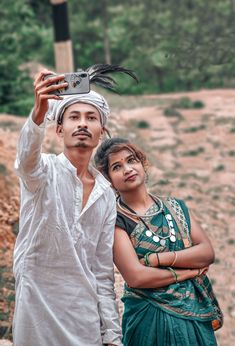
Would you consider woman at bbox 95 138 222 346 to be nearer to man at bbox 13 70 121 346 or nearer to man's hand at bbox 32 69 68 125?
man at bbox 13 70 121 346

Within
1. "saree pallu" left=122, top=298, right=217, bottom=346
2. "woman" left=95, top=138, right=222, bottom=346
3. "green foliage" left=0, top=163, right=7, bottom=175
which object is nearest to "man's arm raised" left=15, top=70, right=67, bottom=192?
"woman" left=95, top=138, right=222, bottom=346

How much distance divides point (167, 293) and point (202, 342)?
0.75 ft

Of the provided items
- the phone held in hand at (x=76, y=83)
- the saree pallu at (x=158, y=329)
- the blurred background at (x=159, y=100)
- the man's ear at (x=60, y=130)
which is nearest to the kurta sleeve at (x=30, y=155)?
the phone held in hand at (x=76, y=83)

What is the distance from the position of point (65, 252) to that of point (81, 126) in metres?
0.46

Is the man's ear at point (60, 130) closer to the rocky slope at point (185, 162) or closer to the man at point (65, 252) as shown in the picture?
the man at point (65, 252)

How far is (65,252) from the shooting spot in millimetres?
3051

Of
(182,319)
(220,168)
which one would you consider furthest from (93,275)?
(220,168)

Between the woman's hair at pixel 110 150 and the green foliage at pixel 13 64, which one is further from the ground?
the woman's hair at pixel 110 150

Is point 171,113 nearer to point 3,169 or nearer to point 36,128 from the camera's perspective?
point 3,169

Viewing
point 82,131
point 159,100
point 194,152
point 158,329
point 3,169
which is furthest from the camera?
point 159,100

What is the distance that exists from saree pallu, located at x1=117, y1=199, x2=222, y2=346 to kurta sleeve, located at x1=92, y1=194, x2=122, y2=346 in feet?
0.42

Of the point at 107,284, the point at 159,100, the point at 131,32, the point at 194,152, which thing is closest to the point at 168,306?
the point at 107,284

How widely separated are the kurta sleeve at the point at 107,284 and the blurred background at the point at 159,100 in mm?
860

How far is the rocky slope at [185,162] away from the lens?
6.27 metres
